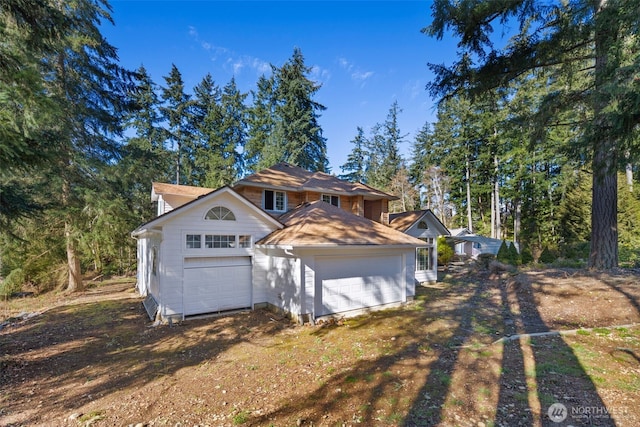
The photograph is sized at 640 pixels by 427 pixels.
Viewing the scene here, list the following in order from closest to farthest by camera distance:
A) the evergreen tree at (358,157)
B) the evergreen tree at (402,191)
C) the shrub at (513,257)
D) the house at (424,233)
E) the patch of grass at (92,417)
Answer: the patch of grass at (92,417) → the house at (424,233) → the shrub at (513,257) → the evergreen tree at (402,191) → the evergreen tree at (358,157)

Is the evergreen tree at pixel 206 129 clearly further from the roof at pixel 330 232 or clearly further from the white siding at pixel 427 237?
the white siding at pixel 427 237

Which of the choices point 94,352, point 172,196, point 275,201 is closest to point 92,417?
point 94,352

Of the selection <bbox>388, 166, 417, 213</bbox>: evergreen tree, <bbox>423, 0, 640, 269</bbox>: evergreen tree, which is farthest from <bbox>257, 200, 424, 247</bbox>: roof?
<bbox>388, 166, 417, 213</bbox>: evergreen tree

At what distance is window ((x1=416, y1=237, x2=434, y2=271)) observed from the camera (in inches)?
590

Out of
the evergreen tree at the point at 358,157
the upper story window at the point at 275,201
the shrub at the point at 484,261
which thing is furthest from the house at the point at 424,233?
the evergreen tree at the point at 358,157

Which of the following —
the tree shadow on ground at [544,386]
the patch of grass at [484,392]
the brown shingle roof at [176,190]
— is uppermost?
the brown shingle roof at [176,190]

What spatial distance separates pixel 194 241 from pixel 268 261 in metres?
2.63

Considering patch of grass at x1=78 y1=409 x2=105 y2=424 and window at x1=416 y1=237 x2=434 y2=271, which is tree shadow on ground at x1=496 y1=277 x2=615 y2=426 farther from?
window at x1=416 y1=237 x2=434 y2=271

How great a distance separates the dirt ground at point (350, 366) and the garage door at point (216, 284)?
1.81 ft

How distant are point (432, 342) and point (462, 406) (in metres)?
2.71

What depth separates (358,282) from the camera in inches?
376

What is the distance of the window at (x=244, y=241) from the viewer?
389 inches

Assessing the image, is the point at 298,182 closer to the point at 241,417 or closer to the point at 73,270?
the point at 241,417

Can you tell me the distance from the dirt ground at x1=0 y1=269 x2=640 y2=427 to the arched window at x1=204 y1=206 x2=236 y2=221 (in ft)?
11.0
